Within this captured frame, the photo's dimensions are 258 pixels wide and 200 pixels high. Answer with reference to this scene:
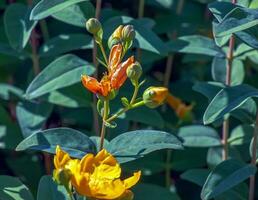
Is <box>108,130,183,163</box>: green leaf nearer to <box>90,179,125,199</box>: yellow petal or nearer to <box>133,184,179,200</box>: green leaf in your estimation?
<box>90,179,125,199</box>: yellow petal

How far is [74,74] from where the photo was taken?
147 centimetres

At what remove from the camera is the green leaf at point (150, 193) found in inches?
55.8

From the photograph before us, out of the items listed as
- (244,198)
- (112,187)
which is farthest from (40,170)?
(112,187)

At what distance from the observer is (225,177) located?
128 centimetres

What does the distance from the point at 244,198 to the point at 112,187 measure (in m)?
0.40

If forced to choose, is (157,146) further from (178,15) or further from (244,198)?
(178,15)

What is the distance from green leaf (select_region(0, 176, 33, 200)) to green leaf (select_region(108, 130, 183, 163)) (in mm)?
177

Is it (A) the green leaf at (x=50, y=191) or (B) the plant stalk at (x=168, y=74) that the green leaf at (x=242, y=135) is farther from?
(A) the green leaf at (x=50, y=191)

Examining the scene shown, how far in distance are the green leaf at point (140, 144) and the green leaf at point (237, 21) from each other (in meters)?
0.19

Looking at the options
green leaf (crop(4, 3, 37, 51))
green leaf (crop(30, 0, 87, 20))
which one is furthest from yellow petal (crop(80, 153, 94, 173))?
green leaf (crop(4, 3, 37, 51))

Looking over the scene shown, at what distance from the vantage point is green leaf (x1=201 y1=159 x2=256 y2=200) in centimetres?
122

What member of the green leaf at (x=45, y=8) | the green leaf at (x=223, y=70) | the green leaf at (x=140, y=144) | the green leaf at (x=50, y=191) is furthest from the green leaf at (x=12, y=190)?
the green leaf at (x=223, y=70)

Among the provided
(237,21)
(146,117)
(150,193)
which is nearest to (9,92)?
(146,117)

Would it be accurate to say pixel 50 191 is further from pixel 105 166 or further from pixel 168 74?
pixel 168 74
